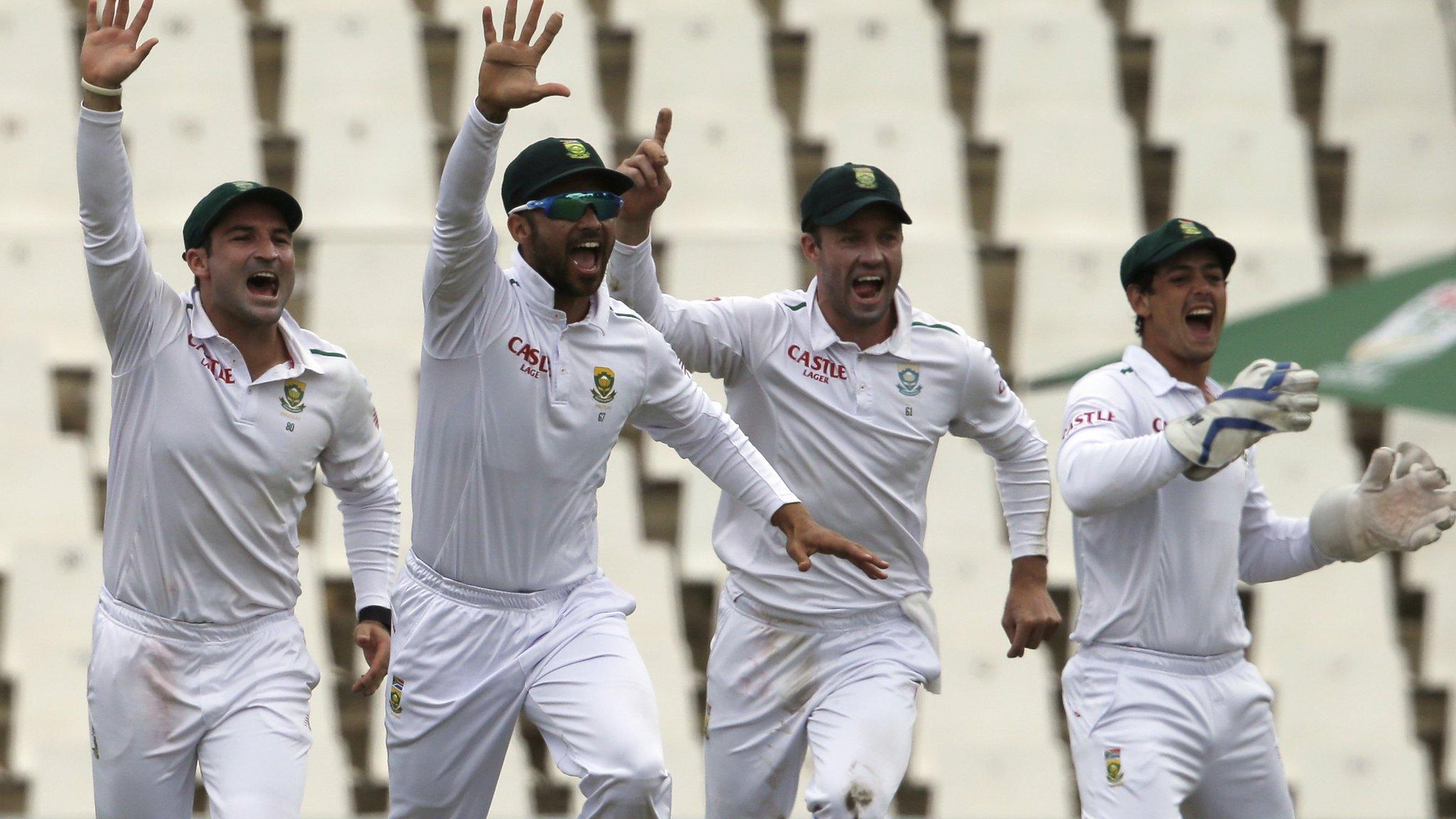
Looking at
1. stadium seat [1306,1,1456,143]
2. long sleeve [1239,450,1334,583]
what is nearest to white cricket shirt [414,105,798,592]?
long sleeve [1239,450,1334,583]

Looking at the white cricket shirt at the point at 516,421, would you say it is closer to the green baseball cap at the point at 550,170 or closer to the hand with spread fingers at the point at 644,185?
the green baseball cap at the point at 550,170

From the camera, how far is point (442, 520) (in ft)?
16.2

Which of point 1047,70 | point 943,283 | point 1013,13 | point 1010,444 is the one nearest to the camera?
point 1010,444

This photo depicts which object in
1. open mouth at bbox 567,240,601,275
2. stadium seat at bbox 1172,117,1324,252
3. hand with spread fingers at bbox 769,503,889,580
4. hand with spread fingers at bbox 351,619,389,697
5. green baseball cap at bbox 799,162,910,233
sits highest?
stadium seat at bbox 1172,117,1324,252

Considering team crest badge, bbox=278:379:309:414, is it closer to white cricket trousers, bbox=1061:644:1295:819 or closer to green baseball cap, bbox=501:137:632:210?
green baseball cap, bbox=501:137:632:210

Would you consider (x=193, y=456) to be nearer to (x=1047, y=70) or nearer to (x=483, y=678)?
(x=483, y=678)

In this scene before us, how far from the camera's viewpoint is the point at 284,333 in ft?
16.2

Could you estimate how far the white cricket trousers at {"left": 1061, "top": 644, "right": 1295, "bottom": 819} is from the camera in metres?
5.00

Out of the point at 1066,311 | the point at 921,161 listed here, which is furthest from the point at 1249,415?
the point at 921,161

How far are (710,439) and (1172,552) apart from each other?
1.20m

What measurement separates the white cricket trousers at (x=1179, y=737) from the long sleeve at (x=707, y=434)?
3.12ft

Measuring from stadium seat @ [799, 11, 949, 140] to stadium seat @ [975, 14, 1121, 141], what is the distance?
28cm

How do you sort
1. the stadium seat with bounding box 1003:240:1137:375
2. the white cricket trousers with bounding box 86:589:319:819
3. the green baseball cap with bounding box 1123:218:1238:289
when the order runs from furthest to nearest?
the stadium seat with bounding box 1003:240:1137:375 → the green baseball cap with bounding box 1123:218:1238:289 → the white cricket trousers with bounding box 86:589:319:819

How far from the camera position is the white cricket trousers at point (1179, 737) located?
4996 mm
